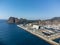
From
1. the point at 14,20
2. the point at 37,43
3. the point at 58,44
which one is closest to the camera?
the point at 58,44

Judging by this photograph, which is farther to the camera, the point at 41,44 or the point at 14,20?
the point at 14,20

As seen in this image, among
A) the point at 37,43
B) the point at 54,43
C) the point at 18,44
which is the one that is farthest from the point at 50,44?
the point at 18,44

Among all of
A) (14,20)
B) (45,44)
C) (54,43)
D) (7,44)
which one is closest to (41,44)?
(45,44)

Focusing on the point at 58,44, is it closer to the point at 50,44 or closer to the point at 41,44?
the point at 50,44

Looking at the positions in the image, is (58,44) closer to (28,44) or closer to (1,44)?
(28,44)

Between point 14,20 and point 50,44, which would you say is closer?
point 50,44

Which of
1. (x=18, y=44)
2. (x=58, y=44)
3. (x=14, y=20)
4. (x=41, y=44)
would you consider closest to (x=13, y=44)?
(x=18, y=44)

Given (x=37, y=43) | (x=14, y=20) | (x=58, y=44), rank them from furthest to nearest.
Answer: (x=14, y=20)
(x=37, y=43)
(x=58, y=44)
